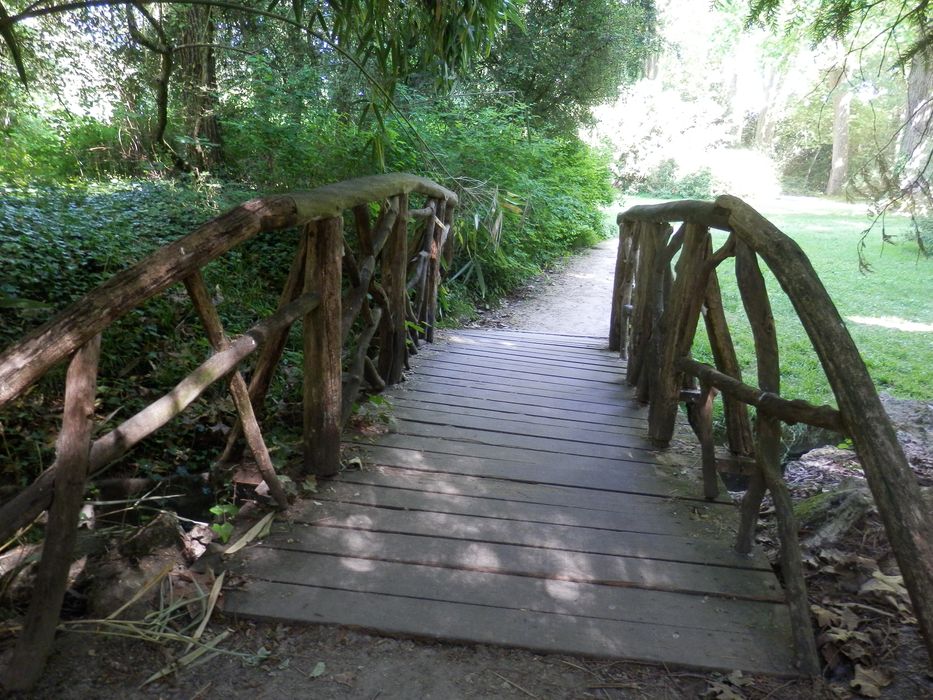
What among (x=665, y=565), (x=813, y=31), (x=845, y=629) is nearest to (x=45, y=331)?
(x=665, y=565)

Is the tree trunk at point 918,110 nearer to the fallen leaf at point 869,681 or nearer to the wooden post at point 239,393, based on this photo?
the fallen leaf at point 869,681

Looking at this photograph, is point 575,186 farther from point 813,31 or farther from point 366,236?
point 366,236

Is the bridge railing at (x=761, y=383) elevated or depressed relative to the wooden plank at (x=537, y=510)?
elevated

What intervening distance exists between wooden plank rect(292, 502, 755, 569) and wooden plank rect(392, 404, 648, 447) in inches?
41.4

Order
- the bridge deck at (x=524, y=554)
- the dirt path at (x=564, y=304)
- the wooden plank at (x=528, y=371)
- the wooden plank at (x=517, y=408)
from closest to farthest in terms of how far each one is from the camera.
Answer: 1. the bridge deck at (x=524, y=554)
2. the wooden plank at (x=517, y=408)
3. the wooden plank at (x=528, y=371)
4. the dirt path at (x=564, y=304)

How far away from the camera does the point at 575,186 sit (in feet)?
42.7

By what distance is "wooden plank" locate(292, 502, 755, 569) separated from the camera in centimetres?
256

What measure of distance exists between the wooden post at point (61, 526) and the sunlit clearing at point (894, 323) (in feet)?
32.0

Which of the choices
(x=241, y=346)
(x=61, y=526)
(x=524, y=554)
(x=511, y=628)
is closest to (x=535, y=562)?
(x=524, y=554)

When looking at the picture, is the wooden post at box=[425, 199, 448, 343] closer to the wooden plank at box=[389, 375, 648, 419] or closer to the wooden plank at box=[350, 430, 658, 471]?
the wooden plank at box=[389, 375, 648, 419]

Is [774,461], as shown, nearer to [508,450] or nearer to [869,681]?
[869,681]

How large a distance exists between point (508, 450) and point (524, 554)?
104 centimetres

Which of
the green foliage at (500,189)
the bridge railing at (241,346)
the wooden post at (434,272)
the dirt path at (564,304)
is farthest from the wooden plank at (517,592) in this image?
the dirt path at (564,304)

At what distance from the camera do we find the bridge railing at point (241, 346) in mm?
1618
